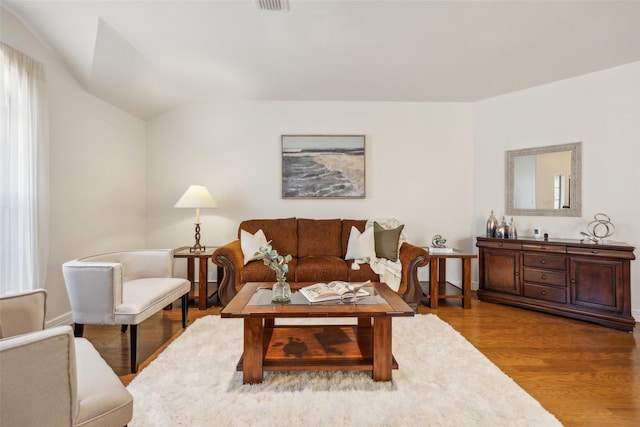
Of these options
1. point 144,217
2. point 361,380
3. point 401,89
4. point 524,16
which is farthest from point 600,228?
point 144,217

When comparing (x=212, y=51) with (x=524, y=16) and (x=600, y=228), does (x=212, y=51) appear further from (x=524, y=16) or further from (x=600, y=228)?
(x=600, y=228)

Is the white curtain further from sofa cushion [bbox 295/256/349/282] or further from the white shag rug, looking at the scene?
sofa cushion [bbox 295/256/349/282]

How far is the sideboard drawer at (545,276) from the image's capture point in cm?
298

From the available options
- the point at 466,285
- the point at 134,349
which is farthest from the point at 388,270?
the point at 134,349

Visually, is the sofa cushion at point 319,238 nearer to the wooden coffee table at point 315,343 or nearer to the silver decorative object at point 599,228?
the wooden coffee table at point 315,343

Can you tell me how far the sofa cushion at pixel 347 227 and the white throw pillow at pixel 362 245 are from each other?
0.13 meters

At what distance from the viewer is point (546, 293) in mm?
3062

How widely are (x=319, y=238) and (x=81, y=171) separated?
105 inches

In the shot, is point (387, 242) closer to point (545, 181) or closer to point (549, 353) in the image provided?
point (549, 353)

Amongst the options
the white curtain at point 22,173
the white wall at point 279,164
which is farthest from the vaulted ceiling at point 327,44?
the white curtain at point 22,173

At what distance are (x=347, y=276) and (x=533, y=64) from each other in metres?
3.04

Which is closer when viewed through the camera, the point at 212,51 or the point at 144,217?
the point at 212,51

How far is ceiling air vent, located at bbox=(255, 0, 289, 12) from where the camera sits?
7.09 ft

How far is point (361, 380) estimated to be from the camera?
179 centimetres
